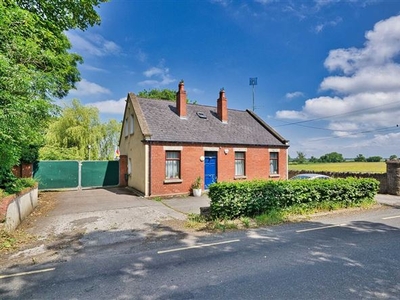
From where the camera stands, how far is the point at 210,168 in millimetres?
16203

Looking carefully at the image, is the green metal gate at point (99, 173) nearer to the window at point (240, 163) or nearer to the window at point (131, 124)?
the window at point (131, 124)

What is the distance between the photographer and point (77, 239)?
669cm

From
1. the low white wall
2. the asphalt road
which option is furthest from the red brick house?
the asphalt road

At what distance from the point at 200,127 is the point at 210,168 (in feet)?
10.5

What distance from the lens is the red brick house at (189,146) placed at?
14.5 meters

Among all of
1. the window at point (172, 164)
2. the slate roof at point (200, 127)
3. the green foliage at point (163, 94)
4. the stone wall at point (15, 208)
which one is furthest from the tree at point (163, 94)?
the stone wall at point (15, 208)

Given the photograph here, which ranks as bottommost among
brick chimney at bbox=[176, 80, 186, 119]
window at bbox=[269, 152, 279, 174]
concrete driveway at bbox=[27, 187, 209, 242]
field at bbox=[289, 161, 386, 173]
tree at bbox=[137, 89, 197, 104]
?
concrete driveway at bbox=[27, 187, 209, 242]

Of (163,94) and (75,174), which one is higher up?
(163,94)

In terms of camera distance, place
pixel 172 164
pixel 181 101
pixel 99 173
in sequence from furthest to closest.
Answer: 1. pixel 99 173
2. pixel 181 101
3. pixel 172 164

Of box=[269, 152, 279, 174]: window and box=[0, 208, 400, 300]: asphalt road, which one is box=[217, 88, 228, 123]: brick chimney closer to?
box=[269, 152, 279, 174]: window

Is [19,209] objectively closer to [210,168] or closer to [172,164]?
[172,164]

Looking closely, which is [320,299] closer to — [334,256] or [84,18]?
[334,256]

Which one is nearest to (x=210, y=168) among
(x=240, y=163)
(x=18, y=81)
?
(x=240, y=163)

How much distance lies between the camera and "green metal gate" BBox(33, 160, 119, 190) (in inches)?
648
